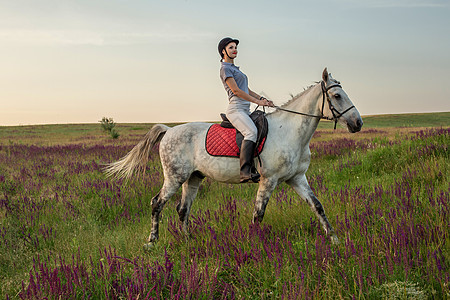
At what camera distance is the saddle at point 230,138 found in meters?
4.45

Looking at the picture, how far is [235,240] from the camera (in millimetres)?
3545

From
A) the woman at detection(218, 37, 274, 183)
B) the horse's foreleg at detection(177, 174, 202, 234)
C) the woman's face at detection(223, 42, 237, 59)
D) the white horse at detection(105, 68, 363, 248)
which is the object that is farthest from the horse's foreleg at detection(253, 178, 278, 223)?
the woman's face at detection(223, 42, 237, 59)

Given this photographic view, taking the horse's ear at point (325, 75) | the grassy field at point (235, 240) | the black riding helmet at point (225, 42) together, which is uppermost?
the black riding helmet at point (225, 42)

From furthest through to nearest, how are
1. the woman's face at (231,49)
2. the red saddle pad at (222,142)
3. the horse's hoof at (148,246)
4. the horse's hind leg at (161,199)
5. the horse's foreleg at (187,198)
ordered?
the horse's foreleg at (187,198), the horse's hind leg at (161,199), the woman's face at (231,49), the red saddle pad at (222,142), the horse's hoof at (148,246)

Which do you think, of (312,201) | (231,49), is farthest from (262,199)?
(231,49)

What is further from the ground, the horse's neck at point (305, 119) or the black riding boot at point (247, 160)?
the horse's neck at point (305, 119)

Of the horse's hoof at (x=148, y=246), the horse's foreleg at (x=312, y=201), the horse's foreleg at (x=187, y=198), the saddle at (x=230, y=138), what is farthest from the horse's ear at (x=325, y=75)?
the horse's hoof at (x=148, y=246)

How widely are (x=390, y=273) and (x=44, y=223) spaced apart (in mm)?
5457

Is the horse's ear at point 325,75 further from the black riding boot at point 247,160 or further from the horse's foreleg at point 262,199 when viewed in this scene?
the horse's foreleg at point 262,199

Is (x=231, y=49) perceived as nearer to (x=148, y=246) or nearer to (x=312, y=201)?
(x=312, y=201)

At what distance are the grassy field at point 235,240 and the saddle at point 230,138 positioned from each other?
869mm

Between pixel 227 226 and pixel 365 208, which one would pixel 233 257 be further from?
pixel 365 208

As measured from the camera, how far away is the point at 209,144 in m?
4.67

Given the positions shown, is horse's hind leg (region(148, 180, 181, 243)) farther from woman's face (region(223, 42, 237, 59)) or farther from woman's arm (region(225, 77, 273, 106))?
woman's face (region(223, 42, 237, 59))
